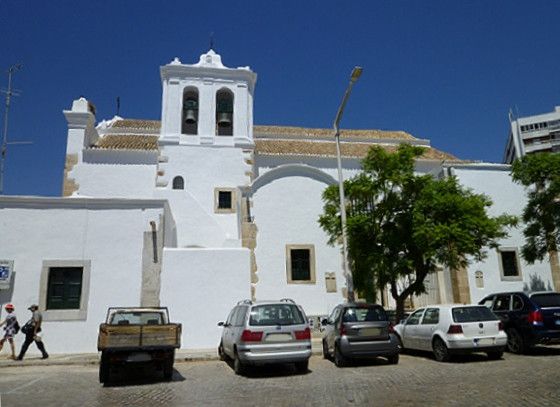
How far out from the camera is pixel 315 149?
27.2m

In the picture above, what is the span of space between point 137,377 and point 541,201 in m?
14.7

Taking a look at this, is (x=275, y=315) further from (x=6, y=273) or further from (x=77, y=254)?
(x=6, y=273)

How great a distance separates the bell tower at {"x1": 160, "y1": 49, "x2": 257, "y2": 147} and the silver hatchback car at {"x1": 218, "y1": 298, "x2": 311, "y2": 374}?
14046 millimetres

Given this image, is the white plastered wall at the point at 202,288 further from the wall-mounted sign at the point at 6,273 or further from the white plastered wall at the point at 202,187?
the wall-mounted sign at the point at 6,273

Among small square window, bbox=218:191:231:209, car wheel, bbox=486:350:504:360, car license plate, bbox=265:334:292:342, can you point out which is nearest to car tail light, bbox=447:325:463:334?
car wheel, bbox=486:350:504:360

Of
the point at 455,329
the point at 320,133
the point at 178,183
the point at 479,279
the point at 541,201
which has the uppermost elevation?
the point at 320,133

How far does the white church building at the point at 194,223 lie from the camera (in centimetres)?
1427

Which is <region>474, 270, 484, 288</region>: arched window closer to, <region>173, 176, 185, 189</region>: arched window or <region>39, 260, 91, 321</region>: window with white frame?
<region>173, 176, 185, 189</region>: arched window

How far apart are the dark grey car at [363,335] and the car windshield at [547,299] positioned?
4.04m

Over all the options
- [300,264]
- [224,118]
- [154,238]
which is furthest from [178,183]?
[300,264]

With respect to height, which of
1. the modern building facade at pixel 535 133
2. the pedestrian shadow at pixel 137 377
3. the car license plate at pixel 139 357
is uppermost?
the modern building facade at pixel 535 133

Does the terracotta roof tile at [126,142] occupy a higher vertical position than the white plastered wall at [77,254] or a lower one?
higher

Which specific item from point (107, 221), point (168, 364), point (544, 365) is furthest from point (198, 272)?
point (544, 365)

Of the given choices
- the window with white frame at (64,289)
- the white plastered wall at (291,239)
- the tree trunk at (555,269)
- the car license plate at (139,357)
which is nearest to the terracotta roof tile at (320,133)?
the white plastered wall at (291,239)
